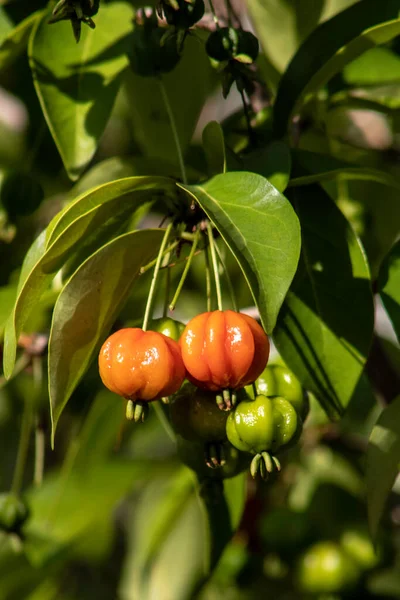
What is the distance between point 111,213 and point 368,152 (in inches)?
34.4

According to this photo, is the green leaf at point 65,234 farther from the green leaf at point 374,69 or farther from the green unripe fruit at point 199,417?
the green leaf at point 374,69

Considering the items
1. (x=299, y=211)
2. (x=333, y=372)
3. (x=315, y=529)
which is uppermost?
(x=299, y=211)

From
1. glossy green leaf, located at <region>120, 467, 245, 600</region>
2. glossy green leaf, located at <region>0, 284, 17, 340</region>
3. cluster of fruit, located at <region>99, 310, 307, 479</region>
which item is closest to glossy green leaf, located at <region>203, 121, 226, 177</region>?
cluster of fruit, located at <region>99, 310, 307, 479</region>

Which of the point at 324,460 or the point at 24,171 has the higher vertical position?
the point at 24,171

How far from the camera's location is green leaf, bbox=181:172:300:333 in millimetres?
836

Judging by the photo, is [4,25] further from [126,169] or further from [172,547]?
[172,547]

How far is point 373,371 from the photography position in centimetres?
139

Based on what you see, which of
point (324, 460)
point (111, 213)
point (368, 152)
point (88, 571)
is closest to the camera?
point (111, 213)

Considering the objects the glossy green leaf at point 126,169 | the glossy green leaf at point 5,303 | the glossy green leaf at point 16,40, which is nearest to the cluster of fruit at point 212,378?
the glossy green leaf at point 5,303

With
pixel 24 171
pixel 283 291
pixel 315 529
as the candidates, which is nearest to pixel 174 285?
pixel 24 171

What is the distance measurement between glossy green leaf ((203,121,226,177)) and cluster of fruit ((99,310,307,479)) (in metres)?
0.25

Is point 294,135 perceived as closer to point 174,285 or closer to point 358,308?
point 358,308

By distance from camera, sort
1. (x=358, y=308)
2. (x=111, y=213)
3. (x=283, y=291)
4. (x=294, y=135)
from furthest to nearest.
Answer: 1. (x=294, y=135)
2. (x=358, y=308)
3. (x=111, y=213)
4. (x=283, y=291)

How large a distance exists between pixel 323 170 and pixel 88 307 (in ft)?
1.26
